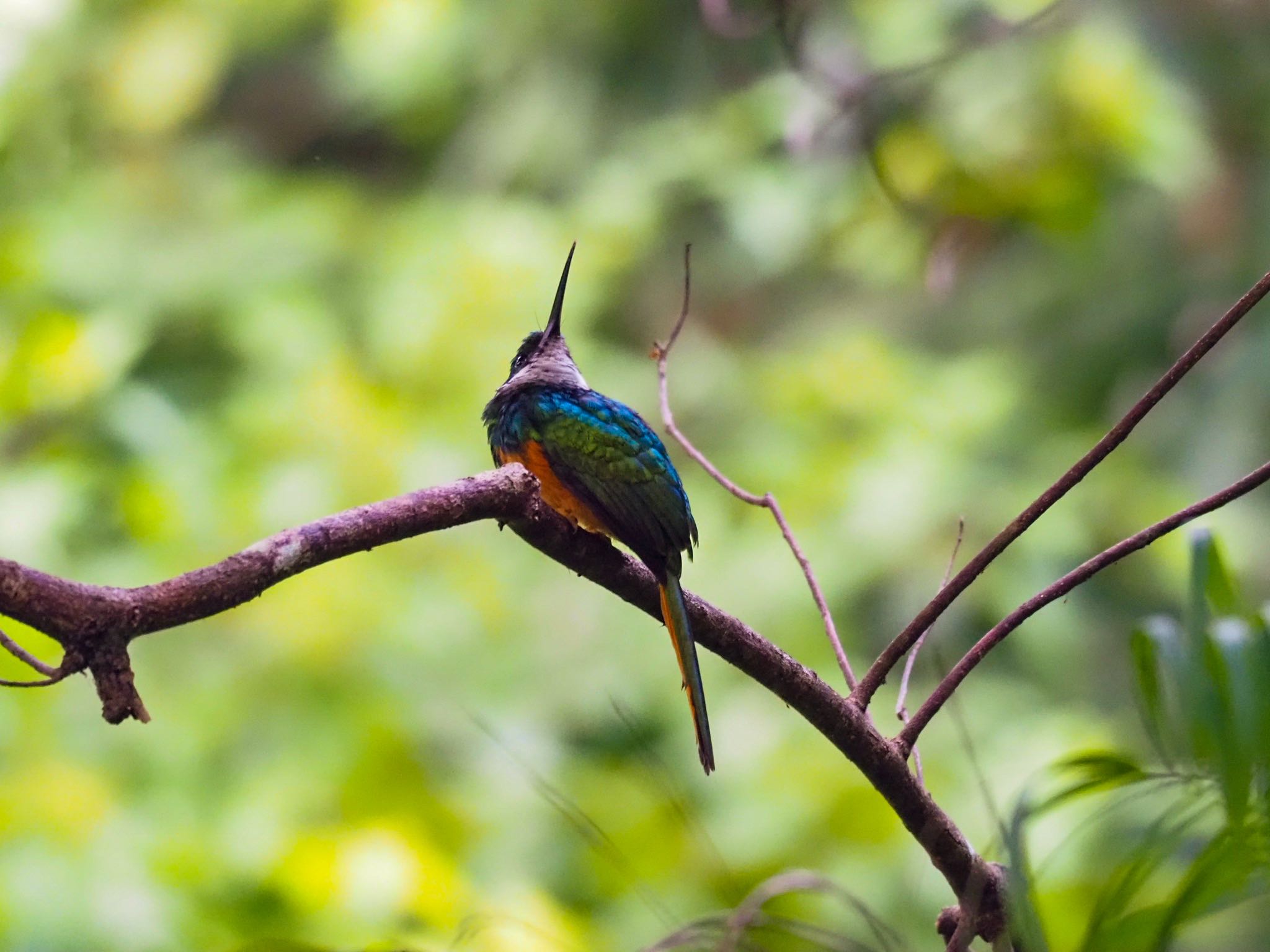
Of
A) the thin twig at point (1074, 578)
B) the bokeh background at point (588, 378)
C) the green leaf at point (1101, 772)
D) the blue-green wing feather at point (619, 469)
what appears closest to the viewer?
the green leaf at point (1101, 772)

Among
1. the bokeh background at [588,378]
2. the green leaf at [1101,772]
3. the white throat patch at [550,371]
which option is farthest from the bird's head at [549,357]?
the green leaf at [1101,772]

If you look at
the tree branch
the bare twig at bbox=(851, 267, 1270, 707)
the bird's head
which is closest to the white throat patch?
the bird's head

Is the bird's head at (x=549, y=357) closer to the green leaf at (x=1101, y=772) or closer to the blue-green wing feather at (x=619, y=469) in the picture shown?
the blue-green wing feather at (x=619, y=469)

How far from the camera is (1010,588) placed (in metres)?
3.23

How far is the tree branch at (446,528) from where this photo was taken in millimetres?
799

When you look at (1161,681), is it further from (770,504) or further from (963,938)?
(770,504)

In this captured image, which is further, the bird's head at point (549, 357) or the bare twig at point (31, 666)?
the bird's head at point (549, 357)

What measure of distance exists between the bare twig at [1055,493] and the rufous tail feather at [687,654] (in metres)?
0.17

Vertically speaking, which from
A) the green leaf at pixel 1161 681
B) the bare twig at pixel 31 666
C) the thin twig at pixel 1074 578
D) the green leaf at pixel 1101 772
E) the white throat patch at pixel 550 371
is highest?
the white throat patch at pixel 550 371

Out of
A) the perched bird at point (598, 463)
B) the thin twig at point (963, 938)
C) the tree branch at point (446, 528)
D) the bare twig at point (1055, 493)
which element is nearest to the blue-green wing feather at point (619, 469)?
the perched bird at point (598, 463)

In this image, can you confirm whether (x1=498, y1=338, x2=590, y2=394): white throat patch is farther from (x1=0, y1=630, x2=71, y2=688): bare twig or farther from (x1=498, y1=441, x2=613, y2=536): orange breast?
(x1=0, y1=630, x2=71, y2=688): bare twig

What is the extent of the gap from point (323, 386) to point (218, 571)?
2.52 m

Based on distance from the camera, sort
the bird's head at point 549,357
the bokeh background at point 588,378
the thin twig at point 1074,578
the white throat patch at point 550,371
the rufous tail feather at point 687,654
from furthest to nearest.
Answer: the bokeh background at point 588,378 < the bird's head at point 549,357 < the white throat patch at point 550,371 < the rufous tail feather at point 687,654 < the thin twig at point 1074,578

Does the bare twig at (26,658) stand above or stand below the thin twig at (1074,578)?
below
